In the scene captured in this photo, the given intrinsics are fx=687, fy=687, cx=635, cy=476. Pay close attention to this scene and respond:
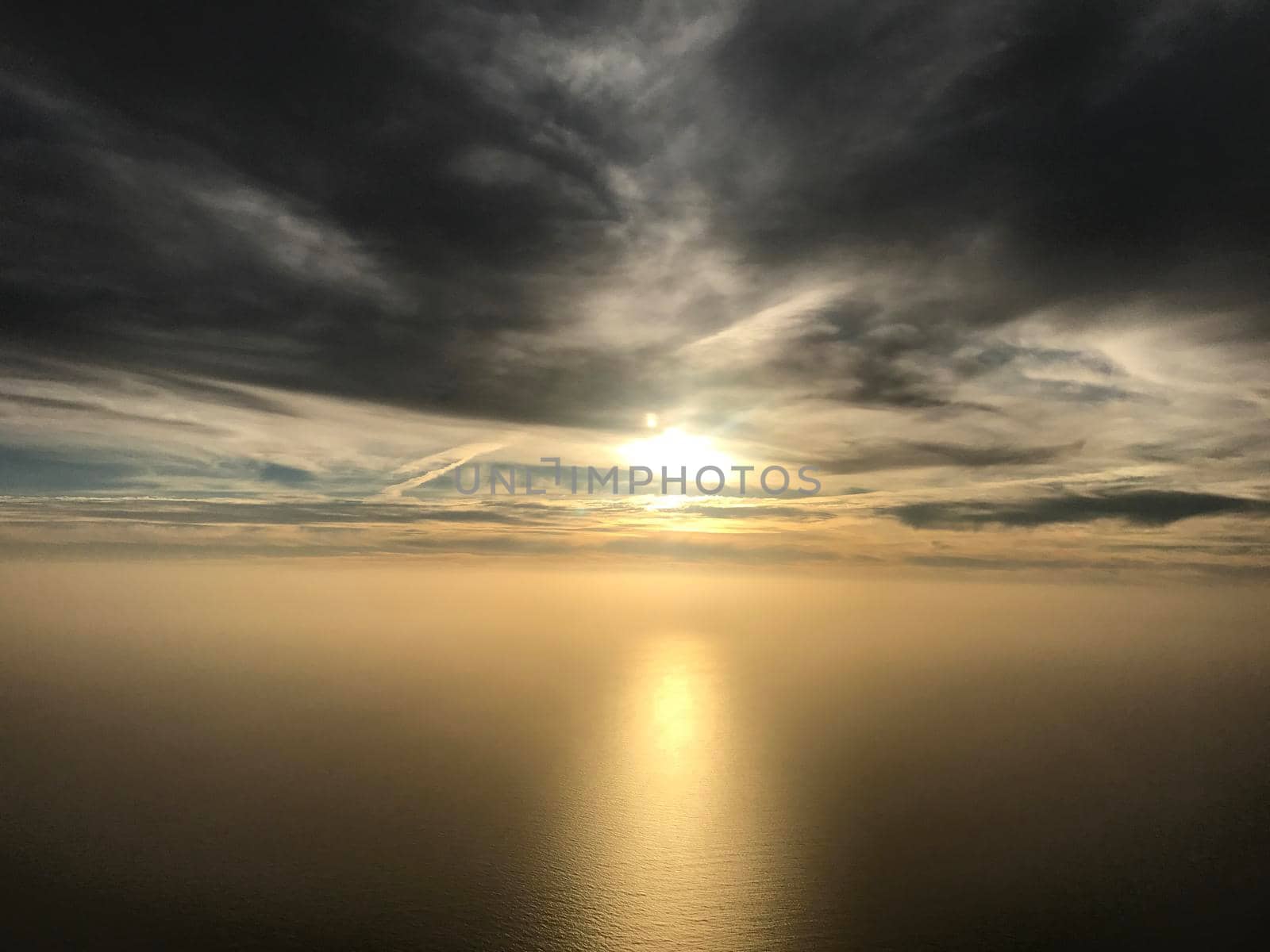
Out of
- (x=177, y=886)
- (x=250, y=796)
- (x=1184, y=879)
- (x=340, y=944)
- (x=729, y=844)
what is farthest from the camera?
(x=250, y=796)

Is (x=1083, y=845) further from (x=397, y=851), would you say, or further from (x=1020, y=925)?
(x=397, y=851)

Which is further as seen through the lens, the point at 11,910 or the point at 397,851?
the point at 397,851

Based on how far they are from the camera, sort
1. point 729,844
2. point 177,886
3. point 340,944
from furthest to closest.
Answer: point 729,844 < point 177,886 < point 340,944

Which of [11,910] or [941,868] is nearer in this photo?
[11,910]

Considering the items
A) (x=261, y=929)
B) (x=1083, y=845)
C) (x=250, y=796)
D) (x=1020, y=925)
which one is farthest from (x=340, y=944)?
(x=1083, y=845)

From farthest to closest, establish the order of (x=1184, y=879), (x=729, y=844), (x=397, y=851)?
(x=729, y=844)
(x=397, y=851)
(x=1184, y=879)

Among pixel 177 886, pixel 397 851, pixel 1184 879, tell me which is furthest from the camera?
pixel 397 851

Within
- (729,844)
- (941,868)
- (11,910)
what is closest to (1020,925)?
(941,868)

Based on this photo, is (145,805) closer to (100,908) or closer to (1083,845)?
(100,908)

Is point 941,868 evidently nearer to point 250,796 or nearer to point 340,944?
point 340,944
